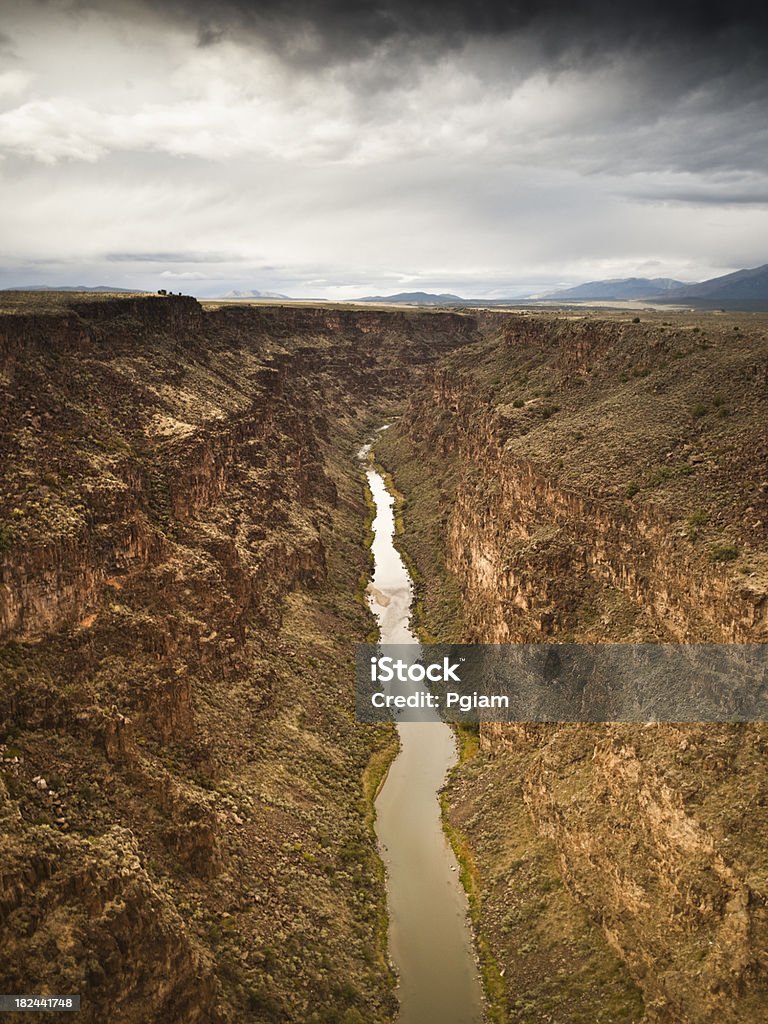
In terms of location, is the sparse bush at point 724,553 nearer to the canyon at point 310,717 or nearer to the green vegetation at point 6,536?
the canyon at point 310,717

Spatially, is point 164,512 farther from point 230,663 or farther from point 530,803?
point 530,803

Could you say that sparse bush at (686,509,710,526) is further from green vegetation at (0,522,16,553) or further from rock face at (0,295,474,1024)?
green vegetation at (0,522,16,553)

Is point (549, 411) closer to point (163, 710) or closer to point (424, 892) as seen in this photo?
point (424, 892)

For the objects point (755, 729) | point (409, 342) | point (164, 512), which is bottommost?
point (755, 729)

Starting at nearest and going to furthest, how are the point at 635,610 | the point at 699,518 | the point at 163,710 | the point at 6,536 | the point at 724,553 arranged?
1. the point at 6,536
2. the point at 163,710
3. the point at 724,553
4. the point at 699,518
5. the point at 635,610

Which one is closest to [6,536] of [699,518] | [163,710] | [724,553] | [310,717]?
[163,710]

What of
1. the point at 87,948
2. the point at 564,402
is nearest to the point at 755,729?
the point at 87,948
